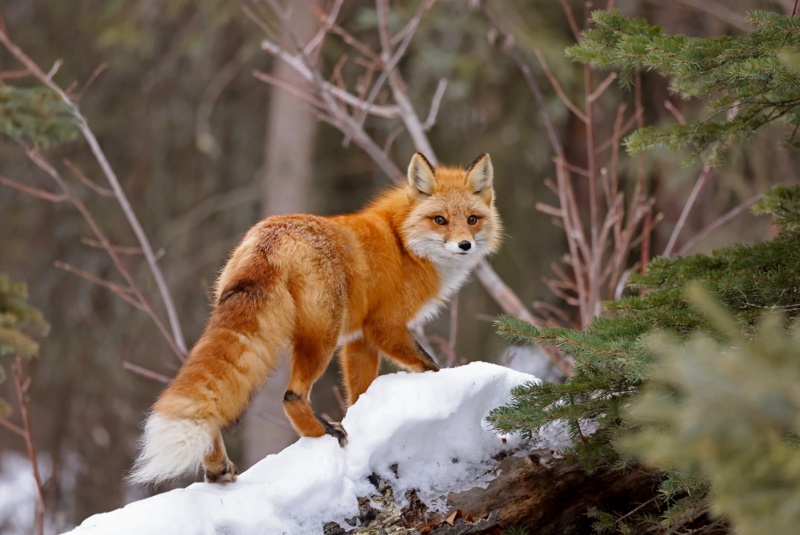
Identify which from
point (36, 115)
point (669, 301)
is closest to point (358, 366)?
point (669, 301)

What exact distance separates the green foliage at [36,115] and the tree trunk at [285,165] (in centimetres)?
575

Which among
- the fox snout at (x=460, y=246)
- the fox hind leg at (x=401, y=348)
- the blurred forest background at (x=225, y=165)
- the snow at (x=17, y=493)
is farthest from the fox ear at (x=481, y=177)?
the snow at (x=17, y=493)

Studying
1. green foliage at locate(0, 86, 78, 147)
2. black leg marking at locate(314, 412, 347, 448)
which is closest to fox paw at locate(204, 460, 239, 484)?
black leg marking at locate(314, 412, 347, 448)

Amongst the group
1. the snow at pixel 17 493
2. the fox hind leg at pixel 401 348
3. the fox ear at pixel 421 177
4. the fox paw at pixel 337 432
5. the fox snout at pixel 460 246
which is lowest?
the snow at pixel 17 493

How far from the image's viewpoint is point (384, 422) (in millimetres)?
3768

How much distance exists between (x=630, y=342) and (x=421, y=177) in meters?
2.40

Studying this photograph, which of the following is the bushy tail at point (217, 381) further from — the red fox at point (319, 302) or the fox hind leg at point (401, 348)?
the fox hind leg at point (401, 348)

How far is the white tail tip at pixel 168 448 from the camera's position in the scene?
3.12 metres

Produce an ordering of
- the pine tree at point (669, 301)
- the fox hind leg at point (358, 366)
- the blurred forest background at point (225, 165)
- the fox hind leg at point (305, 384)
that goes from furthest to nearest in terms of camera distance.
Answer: the blurred forest background at point (225, 165)
the fox hind leg at point (358, 366)
the fox hind leg at point (305, 384)
the pine tree at point (669, 301)

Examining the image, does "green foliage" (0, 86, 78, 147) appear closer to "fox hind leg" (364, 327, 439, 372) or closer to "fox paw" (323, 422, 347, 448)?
"fox hind leg" (364, 327, 439, 372)

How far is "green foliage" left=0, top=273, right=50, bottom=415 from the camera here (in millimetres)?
5410

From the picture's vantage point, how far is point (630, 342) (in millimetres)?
3062

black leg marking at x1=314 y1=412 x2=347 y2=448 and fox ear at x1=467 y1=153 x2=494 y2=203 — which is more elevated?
fox ear at x1=467 y1=153 x2=494 y2=203

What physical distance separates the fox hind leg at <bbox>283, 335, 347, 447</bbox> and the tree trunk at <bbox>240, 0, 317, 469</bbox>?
7.38m
